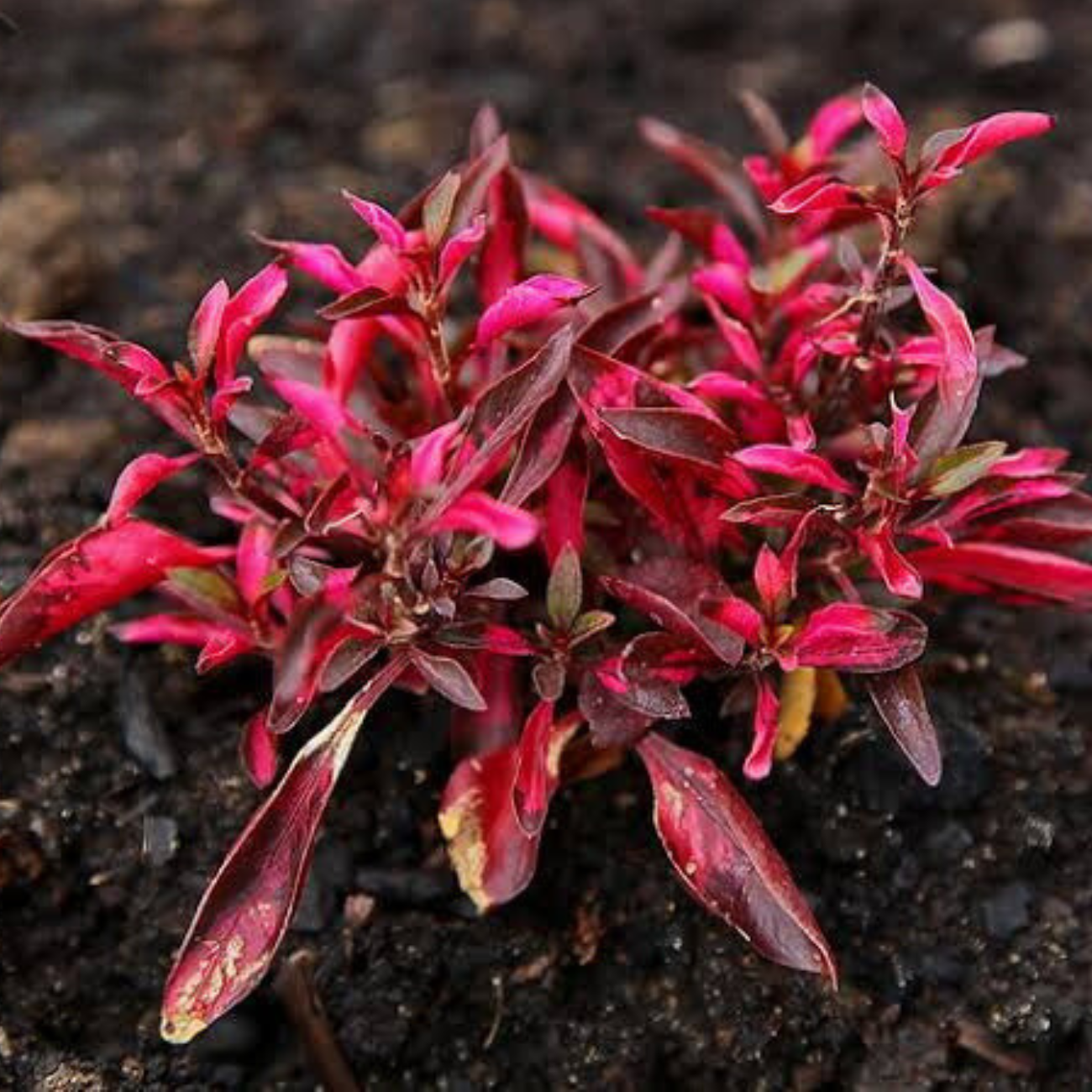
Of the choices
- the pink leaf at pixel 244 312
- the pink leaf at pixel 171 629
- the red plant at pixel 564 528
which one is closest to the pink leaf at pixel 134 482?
the red plant at pixel 564 528

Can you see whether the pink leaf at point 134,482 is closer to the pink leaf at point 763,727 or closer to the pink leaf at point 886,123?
the pink leaf at point 763,727

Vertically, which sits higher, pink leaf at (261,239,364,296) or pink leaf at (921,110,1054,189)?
pink leaf at (921,110,1054,189)

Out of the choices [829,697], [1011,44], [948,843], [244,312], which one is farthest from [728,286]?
[1011,44]

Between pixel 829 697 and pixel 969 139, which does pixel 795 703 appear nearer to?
pixel 829 697

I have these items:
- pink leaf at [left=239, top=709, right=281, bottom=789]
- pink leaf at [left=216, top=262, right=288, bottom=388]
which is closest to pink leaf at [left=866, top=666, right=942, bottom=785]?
pink leaf at [left=239, top=709, right=281, bottom=789]

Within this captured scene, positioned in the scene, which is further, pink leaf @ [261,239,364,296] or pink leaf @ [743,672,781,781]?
pink leaf @ [261,239,364,296]

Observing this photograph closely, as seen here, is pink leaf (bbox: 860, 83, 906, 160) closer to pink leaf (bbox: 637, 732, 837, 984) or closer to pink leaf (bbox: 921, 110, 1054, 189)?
pink leaf (bbox: 921, 110, 1054, 189)
